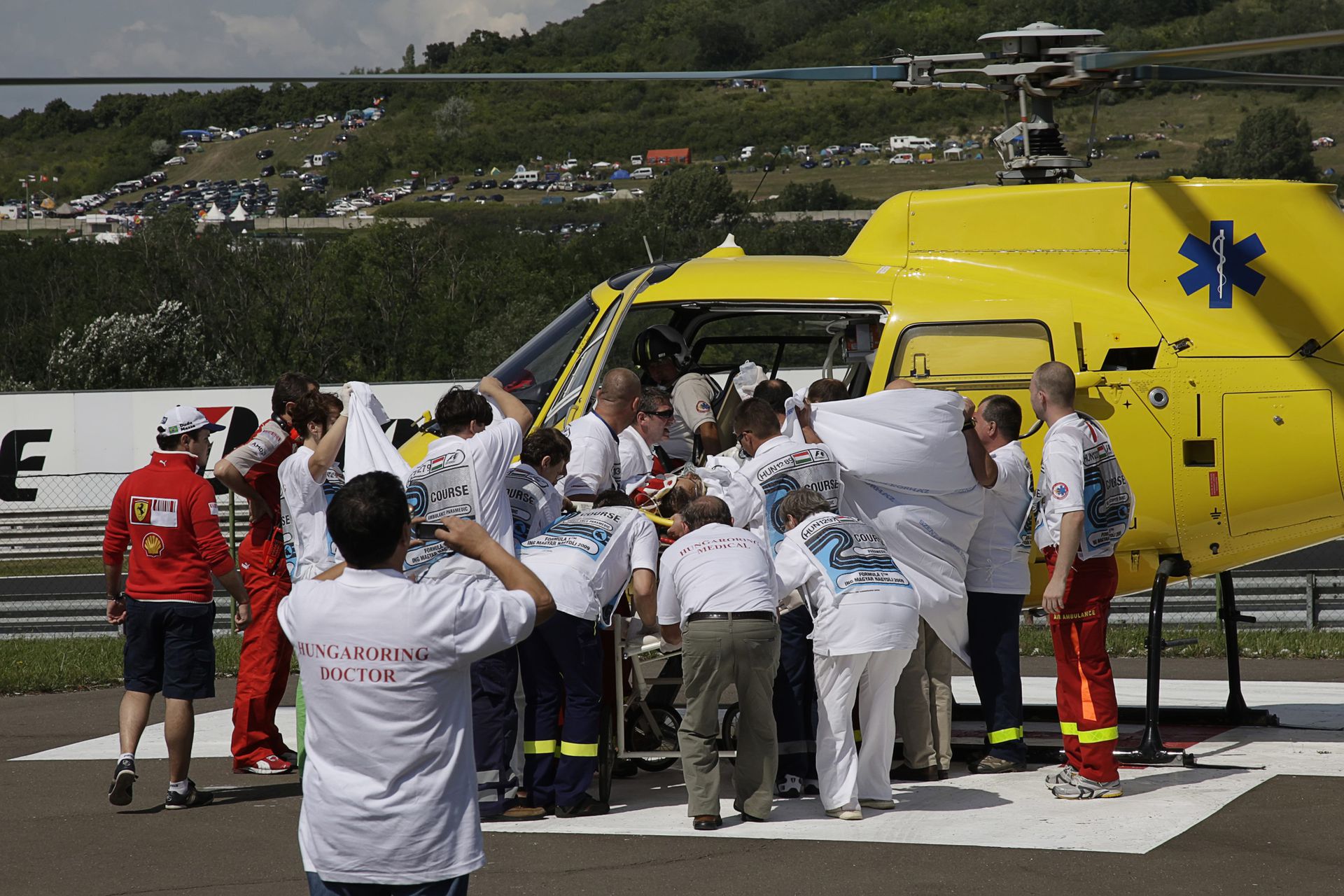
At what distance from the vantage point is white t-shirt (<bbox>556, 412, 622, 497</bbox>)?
740 centimetres

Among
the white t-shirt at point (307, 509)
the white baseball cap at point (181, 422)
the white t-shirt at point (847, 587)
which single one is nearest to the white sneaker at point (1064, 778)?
the white t-shirt at point (847, 587)

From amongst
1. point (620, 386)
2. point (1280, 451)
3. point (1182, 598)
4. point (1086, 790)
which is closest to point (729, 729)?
point (1086, 790)

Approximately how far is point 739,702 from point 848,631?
0.60 m

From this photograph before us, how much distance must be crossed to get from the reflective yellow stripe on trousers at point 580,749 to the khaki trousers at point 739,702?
50cm

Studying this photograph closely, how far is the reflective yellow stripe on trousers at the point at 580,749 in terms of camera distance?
6586 mm

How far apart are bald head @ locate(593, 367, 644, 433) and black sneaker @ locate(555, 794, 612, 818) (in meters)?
2.00

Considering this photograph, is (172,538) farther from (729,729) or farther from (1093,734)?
(1093,734)

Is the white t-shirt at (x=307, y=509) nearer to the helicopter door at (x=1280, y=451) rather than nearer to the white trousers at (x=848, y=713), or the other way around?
the white trousers at (x=848, y=713)

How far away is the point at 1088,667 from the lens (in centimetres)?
653

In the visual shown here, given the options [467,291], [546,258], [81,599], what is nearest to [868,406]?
[81,599]

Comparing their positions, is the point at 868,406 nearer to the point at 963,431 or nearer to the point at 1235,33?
the point at 963,431

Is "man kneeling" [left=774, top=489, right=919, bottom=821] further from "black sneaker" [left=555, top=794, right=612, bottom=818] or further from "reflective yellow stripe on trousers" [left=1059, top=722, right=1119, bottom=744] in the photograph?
"black sneaker" [left=555, top=794, right=612, bottom=818]

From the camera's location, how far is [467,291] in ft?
189

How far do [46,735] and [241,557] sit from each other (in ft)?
8.92
